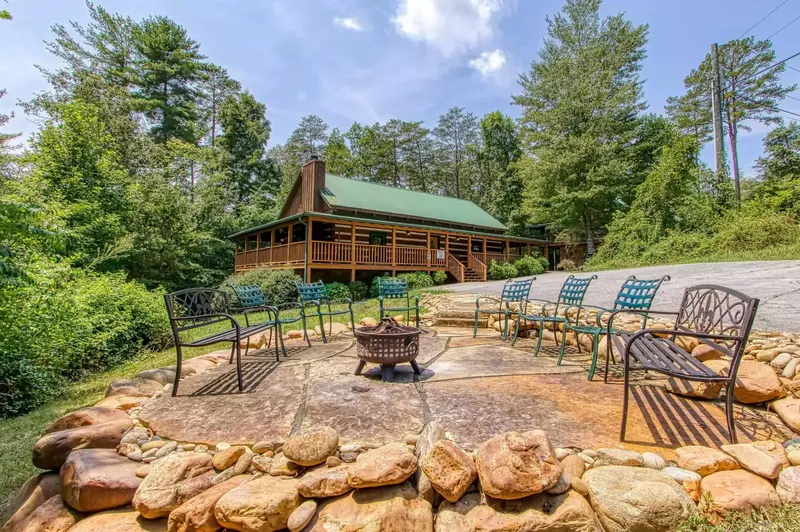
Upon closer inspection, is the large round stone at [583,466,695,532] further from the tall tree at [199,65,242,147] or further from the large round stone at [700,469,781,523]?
the tall tree at [199,65,242,147]

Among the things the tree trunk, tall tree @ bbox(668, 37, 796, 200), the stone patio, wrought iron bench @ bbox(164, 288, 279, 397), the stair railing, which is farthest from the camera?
the tree trunk

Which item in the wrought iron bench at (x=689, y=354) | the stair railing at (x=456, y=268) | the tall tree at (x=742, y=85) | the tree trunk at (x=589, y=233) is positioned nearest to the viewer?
the wrought iron bench at (x=689, y=354)

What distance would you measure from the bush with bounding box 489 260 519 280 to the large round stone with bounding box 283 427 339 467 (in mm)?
16511

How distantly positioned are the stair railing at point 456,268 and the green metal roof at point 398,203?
3.14 meters

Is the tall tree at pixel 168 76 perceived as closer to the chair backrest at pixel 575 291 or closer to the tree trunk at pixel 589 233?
the tree trunk at pixel 589 233

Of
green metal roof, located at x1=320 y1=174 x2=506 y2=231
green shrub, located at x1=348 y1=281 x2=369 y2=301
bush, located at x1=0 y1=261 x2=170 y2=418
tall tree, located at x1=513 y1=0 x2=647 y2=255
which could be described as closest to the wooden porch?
green shrub, located at x1=348 y1=281 x2=369 y2=301

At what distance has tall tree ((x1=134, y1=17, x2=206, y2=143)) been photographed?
869 inches

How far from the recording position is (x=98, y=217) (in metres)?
11.7

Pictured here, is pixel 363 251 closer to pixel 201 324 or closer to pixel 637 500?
pixel 201 324

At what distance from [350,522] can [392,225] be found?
13889mm

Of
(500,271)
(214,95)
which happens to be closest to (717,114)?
(500,271)

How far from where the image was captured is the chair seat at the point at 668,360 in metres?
2.07

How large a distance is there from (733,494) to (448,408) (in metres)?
→ 1.55

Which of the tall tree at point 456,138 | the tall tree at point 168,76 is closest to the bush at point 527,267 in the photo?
the tall tree at point 456,138
